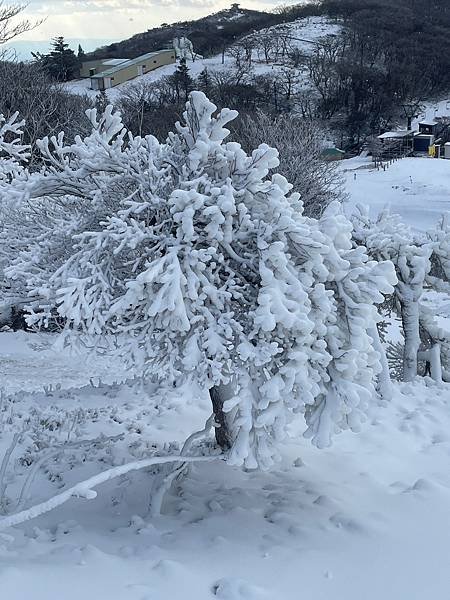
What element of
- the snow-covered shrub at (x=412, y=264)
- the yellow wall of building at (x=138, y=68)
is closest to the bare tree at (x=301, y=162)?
the snow-covered shrub at (x=412, y=264)

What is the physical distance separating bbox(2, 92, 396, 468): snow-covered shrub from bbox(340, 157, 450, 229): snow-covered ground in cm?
2997

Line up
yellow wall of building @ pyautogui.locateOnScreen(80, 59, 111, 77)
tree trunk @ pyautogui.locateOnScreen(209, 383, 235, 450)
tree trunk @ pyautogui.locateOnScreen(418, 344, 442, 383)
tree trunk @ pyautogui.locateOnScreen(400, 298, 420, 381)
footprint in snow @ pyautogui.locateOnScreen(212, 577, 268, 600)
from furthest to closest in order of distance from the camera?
1. yellow wall of building @ pyautogui.locateOnScreen(80, 59, 111, 77)
2. tree trunk @ pyautogui.locateOnScreen(418, 344, 442, 383)
3. tree trunk @ pyautogui.locateOnScreen(400, 298, 420, 381)
4. tree trunk @ pyautogui.locateOnScreen(209, 383, 235, 450)
5. footprint in snow @ pyautogui.locateOnScreen(212, 577, 268, 600)

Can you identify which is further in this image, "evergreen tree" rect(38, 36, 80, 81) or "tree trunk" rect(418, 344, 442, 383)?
"evergreen tree" rect(38, 36, 80, 81)

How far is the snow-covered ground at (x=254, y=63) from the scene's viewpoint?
85406mm

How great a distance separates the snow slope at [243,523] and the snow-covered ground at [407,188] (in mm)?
28048

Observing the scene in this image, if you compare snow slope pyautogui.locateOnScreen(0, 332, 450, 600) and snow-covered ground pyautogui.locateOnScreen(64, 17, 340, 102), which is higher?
snow-covered ground pyautogui.locateOnScreen(64, 17, 340, 102)

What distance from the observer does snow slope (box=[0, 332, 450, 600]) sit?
18.5ft

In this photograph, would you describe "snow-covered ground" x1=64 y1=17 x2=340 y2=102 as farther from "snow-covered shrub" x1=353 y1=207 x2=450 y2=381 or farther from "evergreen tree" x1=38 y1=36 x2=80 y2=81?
"snow-covered shrub" x1=353 y1=207 x2=450 y2=381

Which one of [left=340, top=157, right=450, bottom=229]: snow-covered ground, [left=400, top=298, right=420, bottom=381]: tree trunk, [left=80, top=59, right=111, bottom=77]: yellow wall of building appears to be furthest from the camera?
[left=80, top=59, right=111, bottom=77]: yellow wall of building

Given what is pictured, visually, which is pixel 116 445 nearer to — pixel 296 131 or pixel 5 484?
A: pixel 5 484

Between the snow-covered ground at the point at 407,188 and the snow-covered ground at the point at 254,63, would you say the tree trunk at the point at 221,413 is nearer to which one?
the snow-covered ground at the point at 407,188

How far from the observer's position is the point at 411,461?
8.95 meters

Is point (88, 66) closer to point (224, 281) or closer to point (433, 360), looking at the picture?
point (433, 360)

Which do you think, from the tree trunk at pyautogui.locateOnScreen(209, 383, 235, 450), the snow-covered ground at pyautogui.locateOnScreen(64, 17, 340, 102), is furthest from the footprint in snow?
the snow-covered ground at pyautogui.locateOnScreen(64, 17, 340, 102)
